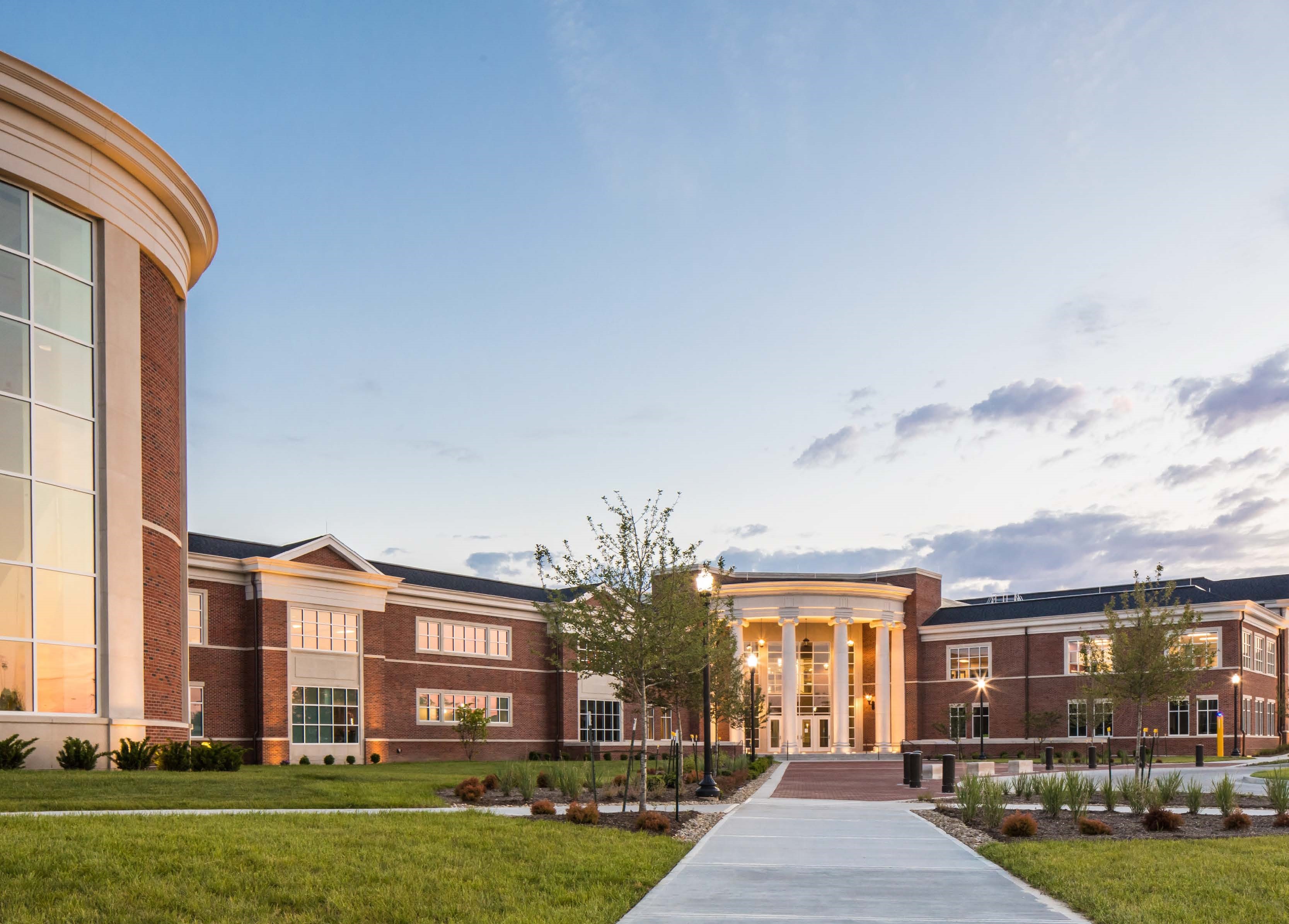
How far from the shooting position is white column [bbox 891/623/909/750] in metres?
70.1

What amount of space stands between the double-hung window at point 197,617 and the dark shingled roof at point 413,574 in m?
1.54

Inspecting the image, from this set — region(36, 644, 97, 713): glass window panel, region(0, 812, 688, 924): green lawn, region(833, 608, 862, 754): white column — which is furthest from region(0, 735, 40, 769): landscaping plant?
region(833, 608, 862, 754): white column

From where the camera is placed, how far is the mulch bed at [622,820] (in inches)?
644

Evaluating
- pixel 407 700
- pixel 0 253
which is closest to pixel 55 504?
pixel 0 253

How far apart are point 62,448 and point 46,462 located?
53 centimetres

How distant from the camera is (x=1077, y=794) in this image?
17.4m

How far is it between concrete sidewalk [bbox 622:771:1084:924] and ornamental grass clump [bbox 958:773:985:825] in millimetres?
1356

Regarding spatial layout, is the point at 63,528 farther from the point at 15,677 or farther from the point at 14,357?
the point at 14,357

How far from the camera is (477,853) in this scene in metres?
12.3

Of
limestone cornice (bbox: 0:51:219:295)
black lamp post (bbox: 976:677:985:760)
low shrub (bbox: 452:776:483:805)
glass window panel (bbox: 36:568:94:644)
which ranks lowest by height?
black lamp post (bbox: 976:677:985:760)

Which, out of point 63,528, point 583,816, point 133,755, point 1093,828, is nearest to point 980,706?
point 1093,828

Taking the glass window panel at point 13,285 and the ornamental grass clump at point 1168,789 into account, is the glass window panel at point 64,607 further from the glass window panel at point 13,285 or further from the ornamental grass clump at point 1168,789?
the ornamental grass clump at point 1168,789

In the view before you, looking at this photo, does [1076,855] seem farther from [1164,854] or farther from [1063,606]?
[1063,606]

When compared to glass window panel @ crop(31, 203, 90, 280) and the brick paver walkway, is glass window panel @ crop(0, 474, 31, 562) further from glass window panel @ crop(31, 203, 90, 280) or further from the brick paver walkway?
the brick paver walkway
